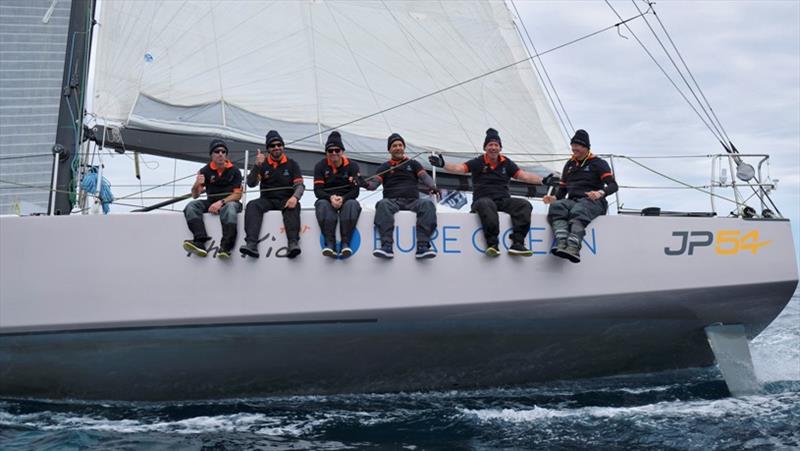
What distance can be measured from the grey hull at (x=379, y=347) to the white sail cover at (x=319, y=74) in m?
1.55

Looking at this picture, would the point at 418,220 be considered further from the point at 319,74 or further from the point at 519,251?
the point at 319,74

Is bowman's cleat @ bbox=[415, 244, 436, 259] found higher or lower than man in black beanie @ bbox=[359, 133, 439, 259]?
lower

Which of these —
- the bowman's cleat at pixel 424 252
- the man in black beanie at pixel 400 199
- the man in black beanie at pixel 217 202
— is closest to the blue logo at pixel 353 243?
the man in black beanie at pixel 400 199

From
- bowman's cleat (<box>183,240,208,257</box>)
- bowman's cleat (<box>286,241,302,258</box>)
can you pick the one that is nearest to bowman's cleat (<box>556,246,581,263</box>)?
bowman's cleat (<box>286,241,302,258</box>)

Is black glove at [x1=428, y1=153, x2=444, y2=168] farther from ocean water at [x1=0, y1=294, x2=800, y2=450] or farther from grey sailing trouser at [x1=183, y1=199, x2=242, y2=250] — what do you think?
ocean water at [x1=0, y1=294, x2=800, y2=450]

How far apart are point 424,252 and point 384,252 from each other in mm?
273

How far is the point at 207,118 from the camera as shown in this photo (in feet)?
22.6

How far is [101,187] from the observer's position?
6.46 m

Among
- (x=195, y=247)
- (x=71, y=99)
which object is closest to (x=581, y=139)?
(x=195, y=247)

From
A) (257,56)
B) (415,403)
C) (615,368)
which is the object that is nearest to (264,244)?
(415,403)

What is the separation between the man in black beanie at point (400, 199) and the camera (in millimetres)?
5688

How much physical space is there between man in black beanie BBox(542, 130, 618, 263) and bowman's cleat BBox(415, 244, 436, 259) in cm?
84

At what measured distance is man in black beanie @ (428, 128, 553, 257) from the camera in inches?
226

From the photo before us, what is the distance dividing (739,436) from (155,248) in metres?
3.87
